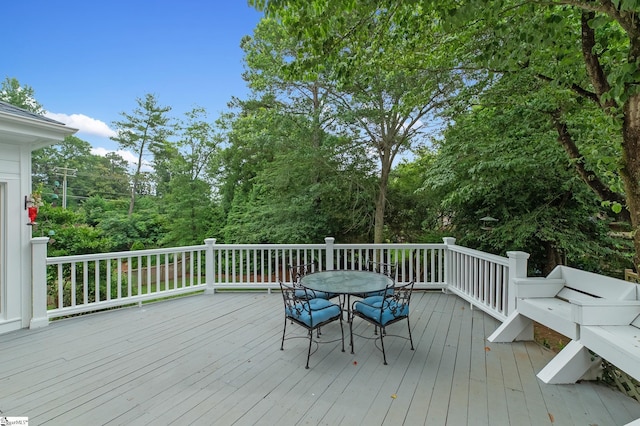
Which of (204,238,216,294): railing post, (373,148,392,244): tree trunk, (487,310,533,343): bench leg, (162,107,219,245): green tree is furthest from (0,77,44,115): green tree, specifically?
(487,310,533,343): bench leg

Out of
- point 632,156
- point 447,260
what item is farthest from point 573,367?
point 447,260

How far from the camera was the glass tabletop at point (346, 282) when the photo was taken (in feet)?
10.1

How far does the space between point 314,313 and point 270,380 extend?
2.36 feet

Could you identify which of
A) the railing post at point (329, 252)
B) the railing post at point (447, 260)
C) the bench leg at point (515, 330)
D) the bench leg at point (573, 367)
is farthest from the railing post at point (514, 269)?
the railing post at point (329, 252)

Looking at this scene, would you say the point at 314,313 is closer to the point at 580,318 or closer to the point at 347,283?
the point at 347,283

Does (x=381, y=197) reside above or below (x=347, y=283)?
above

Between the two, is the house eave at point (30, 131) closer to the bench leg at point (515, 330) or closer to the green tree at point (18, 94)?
the bench leg at point (515, 330)

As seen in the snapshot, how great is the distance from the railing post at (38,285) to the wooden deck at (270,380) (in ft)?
0.46

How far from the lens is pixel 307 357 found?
9.30ft

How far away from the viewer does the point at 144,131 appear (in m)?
16.5

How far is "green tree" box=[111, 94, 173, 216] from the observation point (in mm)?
16141

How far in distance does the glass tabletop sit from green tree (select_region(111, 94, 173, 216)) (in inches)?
613

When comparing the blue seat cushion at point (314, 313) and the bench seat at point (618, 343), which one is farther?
the blue seat cushion at point (314, 313)

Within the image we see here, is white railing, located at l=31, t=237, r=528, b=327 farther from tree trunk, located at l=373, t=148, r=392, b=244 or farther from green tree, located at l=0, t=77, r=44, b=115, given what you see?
green tree, located at l=0, t=77, r=44, b=115
